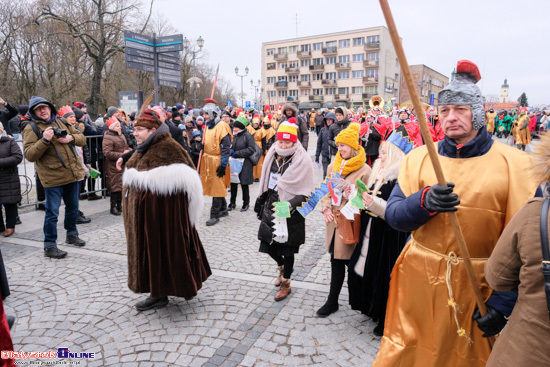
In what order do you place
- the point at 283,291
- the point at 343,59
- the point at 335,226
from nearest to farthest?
the point at 335,226 → the point at 283,291 → the point at 343,59

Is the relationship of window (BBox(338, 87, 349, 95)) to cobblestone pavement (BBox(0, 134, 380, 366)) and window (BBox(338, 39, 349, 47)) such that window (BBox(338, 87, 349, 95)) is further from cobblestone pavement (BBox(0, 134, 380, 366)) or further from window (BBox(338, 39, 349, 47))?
cobblestone pavement (BBox(0, 134, 380, 366))

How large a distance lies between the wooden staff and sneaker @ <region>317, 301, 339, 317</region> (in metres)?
1.89

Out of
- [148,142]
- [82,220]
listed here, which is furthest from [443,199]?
[82,220]

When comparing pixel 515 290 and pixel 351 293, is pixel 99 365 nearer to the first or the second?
pixel 351 293

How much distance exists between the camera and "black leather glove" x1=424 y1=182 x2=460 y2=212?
175cm

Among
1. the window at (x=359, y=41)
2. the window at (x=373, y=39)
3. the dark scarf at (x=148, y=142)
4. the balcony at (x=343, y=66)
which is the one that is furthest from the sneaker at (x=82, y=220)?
the window at (x=359, y=41)

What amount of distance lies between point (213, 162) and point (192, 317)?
3942mm

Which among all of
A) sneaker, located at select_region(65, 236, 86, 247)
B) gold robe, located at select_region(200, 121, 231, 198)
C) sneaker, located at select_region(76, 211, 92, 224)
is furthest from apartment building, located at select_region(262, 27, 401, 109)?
sneaker, located at select_region(65, 236, 86, 247)

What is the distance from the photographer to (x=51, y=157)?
529cm

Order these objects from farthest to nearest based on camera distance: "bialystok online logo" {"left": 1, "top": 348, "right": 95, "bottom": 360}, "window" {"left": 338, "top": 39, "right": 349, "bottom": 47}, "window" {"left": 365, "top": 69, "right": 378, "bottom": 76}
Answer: "window" {"left": 338, "top": 39, "right": 349, "bottom": 47}, "window" {"left": 365, "top": 69, "right": 378, "bottom": 76}, "bialystok online logo" {"left": 1, "top": 348, "right": 95, "bottom": 360}

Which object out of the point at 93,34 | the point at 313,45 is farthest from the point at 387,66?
the point at 93,34

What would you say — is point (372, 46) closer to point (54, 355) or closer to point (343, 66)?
point (343, 66)

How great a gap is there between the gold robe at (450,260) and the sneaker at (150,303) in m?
2.44

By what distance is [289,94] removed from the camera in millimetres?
80625
